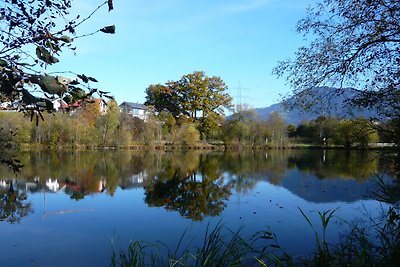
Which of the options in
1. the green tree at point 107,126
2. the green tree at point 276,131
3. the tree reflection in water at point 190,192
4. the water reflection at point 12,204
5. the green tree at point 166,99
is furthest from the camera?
the green tree at point 276,131

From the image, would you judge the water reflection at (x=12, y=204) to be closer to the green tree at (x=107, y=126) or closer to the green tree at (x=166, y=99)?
the green tree at (x=107, y=126)

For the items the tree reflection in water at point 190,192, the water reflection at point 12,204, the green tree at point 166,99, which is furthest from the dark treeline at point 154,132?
the water reflection at point 12,204

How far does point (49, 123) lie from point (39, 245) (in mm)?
37488

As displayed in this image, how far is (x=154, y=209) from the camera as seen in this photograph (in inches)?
428

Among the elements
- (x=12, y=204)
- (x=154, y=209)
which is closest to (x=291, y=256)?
(x=154, y=209)

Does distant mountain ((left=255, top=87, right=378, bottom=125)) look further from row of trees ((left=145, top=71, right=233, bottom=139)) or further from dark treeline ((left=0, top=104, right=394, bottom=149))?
row of trees ((left=145, top=71, right=233, bottom=139))

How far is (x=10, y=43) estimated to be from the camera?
160 centimetres

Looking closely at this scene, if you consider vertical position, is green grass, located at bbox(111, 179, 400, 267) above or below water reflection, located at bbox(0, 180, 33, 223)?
above

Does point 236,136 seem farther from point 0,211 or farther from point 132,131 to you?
point 0,211

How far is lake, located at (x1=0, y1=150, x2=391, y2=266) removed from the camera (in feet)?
23.5

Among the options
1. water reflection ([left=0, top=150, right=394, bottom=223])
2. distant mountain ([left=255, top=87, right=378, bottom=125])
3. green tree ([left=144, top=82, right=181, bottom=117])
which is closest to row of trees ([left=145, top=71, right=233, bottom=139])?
green tree ([left=144, top=82, right=181, bottom=117])

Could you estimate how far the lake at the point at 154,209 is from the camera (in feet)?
23.5

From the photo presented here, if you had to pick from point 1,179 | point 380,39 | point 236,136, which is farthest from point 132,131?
point 380,39

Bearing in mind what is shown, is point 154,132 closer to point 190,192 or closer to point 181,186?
point 181,186
